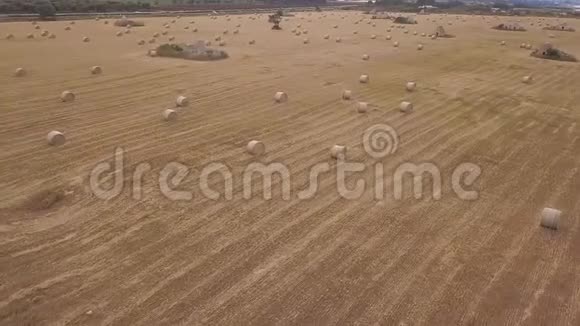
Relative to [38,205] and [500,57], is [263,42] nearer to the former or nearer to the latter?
[500,57]

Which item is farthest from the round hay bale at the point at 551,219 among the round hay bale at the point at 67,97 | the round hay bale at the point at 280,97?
the round hay bale at the point at 67,97

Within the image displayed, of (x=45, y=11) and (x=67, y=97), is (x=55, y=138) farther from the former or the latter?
(x=45, y=11)

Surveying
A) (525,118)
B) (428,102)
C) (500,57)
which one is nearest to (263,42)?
(500,57)

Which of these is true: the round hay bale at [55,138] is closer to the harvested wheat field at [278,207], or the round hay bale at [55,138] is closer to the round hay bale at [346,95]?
the harvested wheat field at [278,207]

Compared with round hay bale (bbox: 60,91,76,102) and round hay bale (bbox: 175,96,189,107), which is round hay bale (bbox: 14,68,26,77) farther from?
round hay bale (bbox: 175,96,189,107)

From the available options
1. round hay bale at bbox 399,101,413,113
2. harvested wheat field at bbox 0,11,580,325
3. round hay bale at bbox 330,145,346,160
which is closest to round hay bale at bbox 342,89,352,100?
harvested wheat field at bbox 0,11,580,325
